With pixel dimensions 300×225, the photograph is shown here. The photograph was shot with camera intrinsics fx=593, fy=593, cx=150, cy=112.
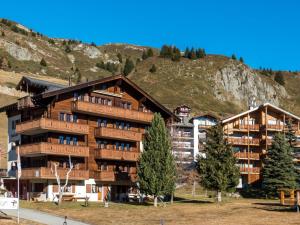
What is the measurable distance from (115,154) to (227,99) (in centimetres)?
10072

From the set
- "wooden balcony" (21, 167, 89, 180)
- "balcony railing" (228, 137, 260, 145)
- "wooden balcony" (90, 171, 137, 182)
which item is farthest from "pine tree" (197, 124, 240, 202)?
"balcony railing" (228, 137, 260, 145)

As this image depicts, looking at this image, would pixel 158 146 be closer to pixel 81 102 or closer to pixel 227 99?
pixel 81 102

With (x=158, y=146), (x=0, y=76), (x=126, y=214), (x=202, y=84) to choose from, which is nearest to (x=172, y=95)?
(x=202, y=84)

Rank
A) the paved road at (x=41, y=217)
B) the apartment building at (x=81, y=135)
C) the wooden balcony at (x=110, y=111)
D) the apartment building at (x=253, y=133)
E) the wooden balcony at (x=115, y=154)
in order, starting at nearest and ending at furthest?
1. the paved road at (x=41, y=217)
2. the apartment building at (x=81, y=135)
3. the wooden balcony at (x=110, y=111)
4. the wooden balcony at (x=115, y=154)
5. the apartment building at (x=253, y=133)

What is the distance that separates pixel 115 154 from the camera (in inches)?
2493

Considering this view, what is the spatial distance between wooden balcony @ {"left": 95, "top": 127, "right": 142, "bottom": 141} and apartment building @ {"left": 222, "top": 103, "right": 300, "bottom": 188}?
27.8 meters

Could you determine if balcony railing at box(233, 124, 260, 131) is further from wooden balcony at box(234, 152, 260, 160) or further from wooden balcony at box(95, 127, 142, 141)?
wooden balcony at box(95, 127, 142, 141)

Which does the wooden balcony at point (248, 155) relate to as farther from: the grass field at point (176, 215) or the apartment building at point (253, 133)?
the grass field at point (176, 215)

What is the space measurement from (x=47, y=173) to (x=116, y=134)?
377 inches

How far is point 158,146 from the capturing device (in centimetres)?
5547

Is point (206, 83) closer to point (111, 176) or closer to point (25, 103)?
point (111, 176)

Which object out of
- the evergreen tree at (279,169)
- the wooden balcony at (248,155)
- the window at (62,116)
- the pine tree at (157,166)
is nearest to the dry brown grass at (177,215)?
the pine tree at (157,166)

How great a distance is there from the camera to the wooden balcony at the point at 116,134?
206ft

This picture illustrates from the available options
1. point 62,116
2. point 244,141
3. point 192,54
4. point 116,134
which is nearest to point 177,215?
point 116,134
